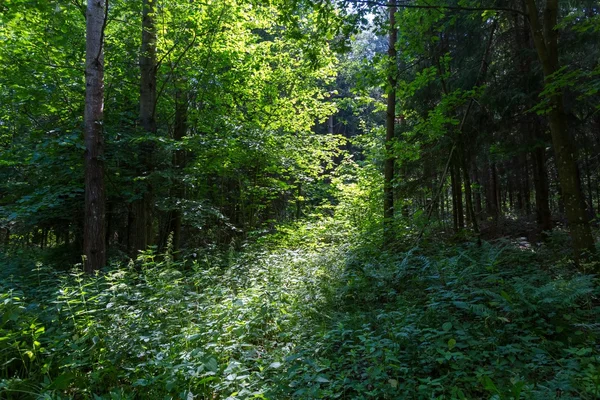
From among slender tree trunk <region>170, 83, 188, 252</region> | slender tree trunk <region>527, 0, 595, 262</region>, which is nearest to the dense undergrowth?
slender tree trunk <region>527, 0, 595, 262</region>

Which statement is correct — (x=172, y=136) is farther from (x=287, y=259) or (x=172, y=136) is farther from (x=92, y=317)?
(x=92, y=317)

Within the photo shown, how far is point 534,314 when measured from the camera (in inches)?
145

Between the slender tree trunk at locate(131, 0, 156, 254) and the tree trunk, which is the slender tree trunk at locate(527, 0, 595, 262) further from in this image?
the slender tree trunk at locate(131, 0, 156, 254)

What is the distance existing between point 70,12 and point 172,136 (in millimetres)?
3683

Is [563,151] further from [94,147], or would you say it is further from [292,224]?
[292,224]

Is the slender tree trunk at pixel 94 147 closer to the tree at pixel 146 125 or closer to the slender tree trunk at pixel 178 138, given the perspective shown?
the tree at pixel 146 125

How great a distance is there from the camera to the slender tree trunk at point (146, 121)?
8.02 metres

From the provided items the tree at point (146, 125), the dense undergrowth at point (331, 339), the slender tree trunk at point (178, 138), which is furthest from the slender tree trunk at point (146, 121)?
the dense undergrowth at point (331, 339)

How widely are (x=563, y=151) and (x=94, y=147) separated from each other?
7.51 m

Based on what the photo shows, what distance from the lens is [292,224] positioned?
1169 cm

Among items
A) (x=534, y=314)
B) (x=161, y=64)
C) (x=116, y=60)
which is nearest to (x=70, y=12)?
(x=116, y=60)

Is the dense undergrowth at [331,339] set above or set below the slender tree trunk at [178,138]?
below

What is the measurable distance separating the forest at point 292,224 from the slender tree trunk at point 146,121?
0.05 meters

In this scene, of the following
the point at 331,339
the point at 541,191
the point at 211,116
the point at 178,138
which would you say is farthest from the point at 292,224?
the point at 331,339
